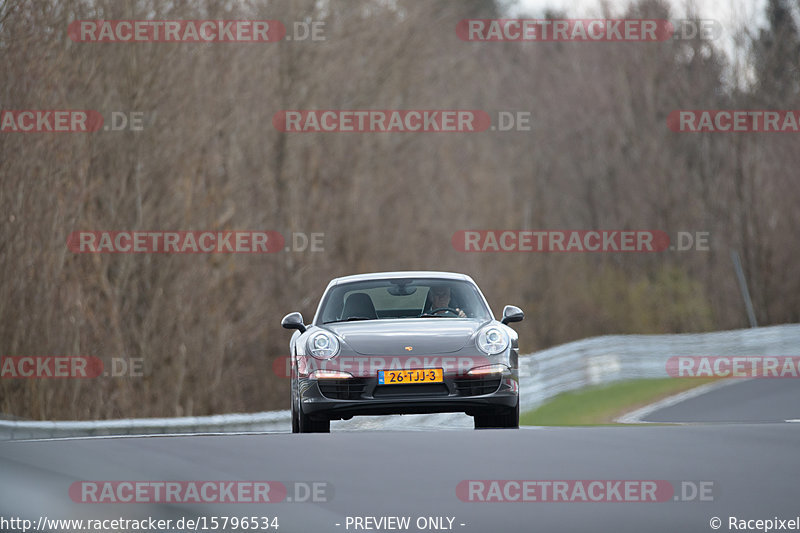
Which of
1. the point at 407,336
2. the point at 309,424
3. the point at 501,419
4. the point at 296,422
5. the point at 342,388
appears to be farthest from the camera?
the point at 501,419

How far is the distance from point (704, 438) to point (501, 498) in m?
3.87

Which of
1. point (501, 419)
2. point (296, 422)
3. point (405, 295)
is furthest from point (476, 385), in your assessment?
point (405, 295)

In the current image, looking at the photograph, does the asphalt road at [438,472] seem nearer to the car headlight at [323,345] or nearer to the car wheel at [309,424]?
the car wheel at [309,424]

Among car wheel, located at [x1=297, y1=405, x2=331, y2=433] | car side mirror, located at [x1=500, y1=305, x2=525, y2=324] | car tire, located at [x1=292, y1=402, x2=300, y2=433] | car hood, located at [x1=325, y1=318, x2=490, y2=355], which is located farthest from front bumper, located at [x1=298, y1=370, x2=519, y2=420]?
car side mirror, located at [x1=500, y1=305, x2=525, y2=324]

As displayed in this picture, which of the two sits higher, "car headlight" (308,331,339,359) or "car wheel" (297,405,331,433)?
"car headlight" (308,331,339,359)

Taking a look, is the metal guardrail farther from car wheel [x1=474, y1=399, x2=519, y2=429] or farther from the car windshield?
car wheel [x1=474, y1=399, x2=519, y2=429]

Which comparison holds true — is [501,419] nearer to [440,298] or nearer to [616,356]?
[440,298]

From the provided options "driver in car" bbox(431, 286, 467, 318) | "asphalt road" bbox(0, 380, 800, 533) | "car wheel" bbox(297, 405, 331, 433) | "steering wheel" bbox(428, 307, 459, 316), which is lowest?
"asphalt road" bbox(0, 380, 800, 533)

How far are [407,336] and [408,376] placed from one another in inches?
15.4

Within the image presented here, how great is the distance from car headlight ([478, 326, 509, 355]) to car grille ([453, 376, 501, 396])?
0.22m

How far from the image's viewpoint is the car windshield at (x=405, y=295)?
12703mm

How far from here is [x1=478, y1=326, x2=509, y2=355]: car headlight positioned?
38.2 ft

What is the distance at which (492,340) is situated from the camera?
11.7m

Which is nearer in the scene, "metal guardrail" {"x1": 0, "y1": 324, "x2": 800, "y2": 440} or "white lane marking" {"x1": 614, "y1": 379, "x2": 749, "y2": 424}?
"white lane marking" {"x1": 614, "y1": 379, "x2": 749, "y2": 424}
